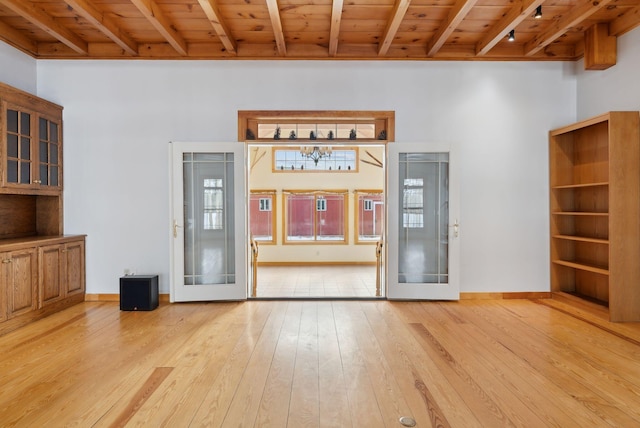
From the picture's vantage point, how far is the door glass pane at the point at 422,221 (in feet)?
16.5

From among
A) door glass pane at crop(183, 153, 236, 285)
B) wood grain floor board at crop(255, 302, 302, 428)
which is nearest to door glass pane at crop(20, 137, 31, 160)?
door glass pane at crop(183, 153, 236, 285)

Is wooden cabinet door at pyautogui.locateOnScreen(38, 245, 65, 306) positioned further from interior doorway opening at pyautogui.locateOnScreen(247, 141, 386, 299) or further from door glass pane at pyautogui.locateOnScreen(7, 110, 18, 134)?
interior doorway opening at pyautogui.locateOnScreen(247, 141, 386, 299)

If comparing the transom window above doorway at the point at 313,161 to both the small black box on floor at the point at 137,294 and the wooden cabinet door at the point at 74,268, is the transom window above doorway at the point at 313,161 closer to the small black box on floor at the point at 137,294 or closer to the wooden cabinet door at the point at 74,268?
the wooden cabinet door at the point at 74,268

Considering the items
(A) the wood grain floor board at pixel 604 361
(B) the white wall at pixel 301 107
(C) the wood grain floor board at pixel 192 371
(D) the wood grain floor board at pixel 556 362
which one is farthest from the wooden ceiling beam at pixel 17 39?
(A) the wood grain floor board at pixel 604 361

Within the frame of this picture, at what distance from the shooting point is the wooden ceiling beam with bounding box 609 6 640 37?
4.12 metres

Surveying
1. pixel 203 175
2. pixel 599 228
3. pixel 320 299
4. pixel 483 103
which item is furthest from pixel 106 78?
pixel 599 228

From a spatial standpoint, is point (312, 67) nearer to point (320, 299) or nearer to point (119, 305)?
point (320, 299)

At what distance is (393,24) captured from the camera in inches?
164

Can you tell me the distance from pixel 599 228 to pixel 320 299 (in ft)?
11.6

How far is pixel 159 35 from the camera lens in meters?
4.76

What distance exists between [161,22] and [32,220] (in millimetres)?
3000

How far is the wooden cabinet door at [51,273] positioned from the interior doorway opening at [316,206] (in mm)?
4895

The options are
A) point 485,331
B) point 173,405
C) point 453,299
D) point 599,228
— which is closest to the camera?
point 173,405

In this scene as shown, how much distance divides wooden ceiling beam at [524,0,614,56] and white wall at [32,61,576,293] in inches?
13.8
